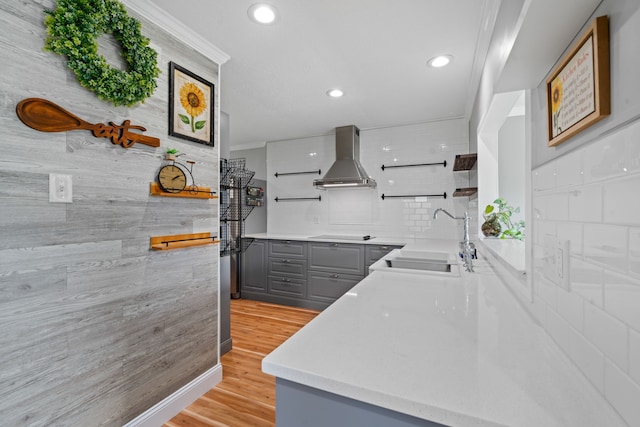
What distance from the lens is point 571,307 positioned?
2.36 ft

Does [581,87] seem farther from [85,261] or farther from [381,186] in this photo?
[381,186]

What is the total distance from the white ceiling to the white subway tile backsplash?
43 cm

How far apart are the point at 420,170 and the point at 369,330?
3331mm

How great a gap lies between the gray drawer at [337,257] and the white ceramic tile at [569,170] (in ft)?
9.06

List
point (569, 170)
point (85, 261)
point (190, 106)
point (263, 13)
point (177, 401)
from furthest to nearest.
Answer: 1. point (190, 106)
2. point (177, 401)
3. point (263, 13)
4. point (85, 261)
5. point (569, 170)

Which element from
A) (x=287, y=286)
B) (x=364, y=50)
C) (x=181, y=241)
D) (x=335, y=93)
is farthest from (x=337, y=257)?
(x=364, y=50)

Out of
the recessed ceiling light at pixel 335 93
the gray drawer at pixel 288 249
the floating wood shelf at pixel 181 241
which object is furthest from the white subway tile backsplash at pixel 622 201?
the gray drawer at pixel 288 249

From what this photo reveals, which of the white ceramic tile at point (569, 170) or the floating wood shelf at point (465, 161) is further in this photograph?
the floating wood shelf at point (465, 161)

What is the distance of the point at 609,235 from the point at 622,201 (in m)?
0.08

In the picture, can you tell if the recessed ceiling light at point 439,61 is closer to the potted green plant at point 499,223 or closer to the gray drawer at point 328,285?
the potted green plant at point 499,223

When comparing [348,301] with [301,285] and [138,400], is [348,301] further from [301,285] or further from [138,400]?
[301,285]

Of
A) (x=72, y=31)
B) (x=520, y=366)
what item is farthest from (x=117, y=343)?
(x=520, y=366)

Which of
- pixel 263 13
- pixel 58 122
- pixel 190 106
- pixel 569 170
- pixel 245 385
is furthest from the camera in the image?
pixel 245 385

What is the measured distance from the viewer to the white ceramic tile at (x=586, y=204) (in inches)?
24.0
